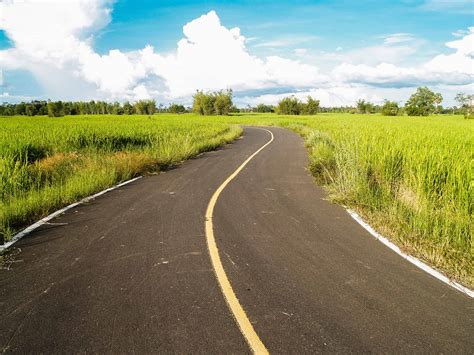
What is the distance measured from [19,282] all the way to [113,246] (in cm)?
147

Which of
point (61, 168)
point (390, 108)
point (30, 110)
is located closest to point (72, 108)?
point (30, 110)

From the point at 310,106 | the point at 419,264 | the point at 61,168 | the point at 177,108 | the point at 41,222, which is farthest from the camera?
the point at 177,108

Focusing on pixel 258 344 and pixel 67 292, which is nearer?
pixel 258 344

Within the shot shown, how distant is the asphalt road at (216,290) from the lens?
10.9 feet

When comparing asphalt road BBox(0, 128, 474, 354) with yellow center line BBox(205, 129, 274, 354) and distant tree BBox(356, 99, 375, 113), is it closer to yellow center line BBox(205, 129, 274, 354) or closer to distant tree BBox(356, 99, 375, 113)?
yellow center line BBox(205, 129, 274, 354)

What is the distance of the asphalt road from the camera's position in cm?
332

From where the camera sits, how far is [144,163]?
522 inches

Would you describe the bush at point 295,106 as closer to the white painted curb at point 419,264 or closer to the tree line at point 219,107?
the tree line at point 219,107

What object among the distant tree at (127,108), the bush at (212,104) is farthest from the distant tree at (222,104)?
the distant tree at (127,108)

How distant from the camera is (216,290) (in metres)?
4.25

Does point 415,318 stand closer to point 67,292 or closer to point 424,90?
point 67,292

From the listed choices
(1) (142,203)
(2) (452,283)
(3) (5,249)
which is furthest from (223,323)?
(1) (142,203)

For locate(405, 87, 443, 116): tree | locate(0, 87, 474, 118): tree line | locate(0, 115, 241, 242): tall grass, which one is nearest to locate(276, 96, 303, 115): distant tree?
locate(0, 87, 474, 118): tree line

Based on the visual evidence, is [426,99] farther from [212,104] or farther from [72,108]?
[72,108]
